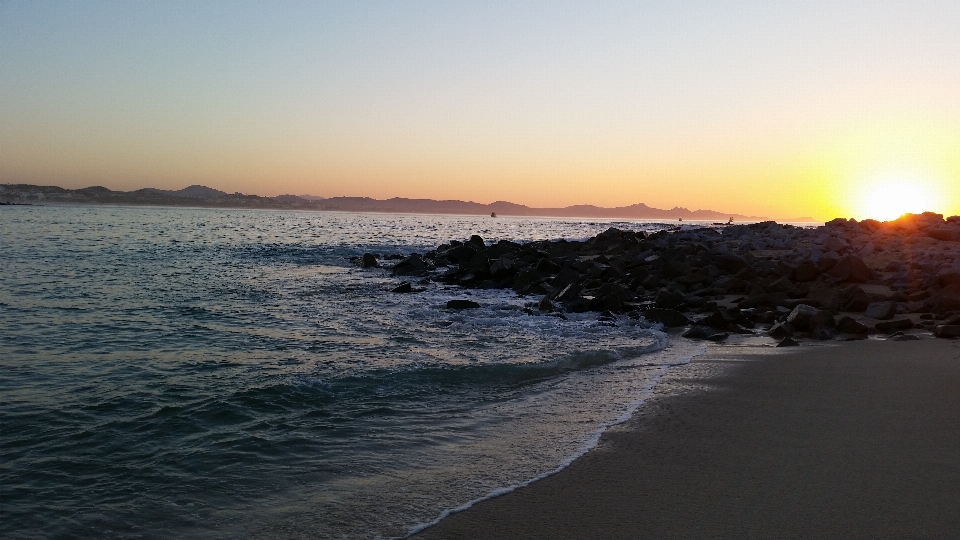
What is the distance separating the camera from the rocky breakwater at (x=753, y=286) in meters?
12.9

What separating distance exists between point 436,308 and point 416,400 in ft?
28.9

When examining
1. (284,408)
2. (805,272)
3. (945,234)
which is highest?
(945,234)

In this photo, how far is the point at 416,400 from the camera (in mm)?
8070

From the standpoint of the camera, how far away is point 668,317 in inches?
558

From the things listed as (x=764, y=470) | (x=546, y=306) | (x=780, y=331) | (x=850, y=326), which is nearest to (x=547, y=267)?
(x=546, y=306)

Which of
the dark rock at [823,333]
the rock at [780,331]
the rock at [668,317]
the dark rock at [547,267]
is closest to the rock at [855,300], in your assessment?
the dark rock at [823,333]

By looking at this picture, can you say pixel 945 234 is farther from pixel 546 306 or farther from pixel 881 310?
pixel 546 306

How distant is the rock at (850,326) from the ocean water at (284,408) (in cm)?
339

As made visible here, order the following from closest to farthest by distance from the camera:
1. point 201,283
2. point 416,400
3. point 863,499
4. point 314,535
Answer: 1. point 314,535
2. point 863,499
3. point 416,400
4. point 201,283

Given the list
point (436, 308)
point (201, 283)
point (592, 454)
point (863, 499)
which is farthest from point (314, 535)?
point (201, 283)

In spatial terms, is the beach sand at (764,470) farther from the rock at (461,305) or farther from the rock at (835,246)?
the rock at (835,246)

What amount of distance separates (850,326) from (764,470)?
848 centimetres

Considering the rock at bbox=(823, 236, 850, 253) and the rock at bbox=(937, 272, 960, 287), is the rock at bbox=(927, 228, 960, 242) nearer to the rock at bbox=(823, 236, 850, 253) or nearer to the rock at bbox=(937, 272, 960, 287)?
the rock at bbox=(823, 236, 850, 253)

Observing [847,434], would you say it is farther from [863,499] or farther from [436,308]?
[436,308]
